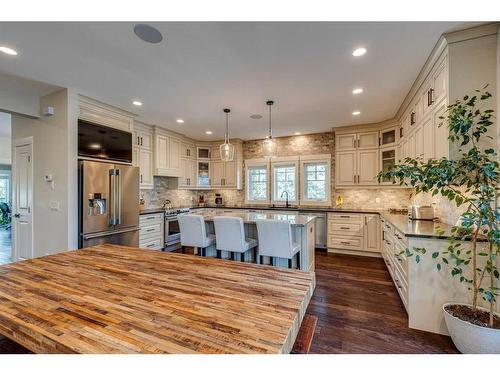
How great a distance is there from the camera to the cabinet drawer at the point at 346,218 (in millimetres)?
4620

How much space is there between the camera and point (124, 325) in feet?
2.62

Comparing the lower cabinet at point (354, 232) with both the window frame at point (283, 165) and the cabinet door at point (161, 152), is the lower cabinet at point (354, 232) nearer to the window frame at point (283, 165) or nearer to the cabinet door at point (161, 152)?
the window frame at point (283, 165)

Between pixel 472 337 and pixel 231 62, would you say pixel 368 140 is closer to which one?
pixel 231 62

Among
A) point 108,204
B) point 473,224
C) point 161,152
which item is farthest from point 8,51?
point 473,224

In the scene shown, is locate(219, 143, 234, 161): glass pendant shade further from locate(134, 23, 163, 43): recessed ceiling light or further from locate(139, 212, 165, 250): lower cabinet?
locate(139, 212, 165, 250): lower cabinet

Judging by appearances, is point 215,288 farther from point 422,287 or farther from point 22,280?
point 422,287

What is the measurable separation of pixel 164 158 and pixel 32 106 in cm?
230

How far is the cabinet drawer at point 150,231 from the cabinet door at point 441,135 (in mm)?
4469

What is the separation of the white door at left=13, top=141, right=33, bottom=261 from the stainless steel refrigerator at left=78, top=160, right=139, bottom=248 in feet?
3.59

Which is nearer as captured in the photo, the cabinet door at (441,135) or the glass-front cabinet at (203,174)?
the cabinet door at (441,135)

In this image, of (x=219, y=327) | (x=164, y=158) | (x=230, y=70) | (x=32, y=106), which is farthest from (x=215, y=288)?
(x=164, y=158)

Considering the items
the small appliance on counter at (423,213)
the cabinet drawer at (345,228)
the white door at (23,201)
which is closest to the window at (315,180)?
the cabinet drawer at (345,228)

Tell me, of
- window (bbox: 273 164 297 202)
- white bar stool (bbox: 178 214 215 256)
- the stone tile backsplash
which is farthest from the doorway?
window (bbox: 273 164 297 202)

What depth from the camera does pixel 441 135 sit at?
2.30m
